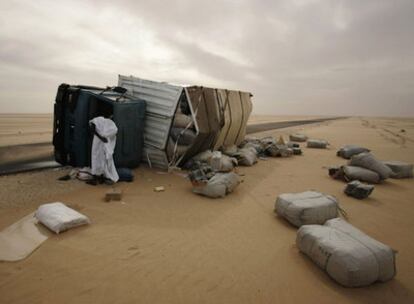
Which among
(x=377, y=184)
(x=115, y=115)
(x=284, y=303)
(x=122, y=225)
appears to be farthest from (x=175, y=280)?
(x=377, y=184)

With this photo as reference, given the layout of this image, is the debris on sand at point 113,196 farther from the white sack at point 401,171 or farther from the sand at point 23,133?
the sand at point 23,133

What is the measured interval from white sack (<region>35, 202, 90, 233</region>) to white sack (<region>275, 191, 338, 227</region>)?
10.4 feet

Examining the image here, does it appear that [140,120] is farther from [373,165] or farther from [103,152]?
[373,165]

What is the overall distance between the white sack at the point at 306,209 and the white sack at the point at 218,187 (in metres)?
1.37

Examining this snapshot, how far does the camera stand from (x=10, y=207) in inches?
189

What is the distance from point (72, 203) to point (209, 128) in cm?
468

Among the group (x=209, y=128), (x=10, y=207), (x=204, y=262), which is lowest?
(x=10, y=207)

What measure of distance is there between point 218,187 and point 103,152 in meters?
2.82

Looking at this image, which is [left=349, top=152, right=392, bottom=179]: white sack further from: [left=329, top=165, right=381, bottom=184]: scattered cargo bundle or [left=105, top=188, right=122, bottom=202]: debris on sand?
[left=105, top=188, right=122, bottom=202]: debris on sand

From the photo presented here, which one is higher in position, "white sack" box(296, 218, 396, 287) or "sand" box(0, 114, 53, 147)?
"white sack" box(296, 218, 396, 287)

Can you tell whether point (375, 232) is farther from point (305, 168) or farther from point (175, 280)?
point (305, 168)

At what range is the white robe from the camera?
21.0 feet

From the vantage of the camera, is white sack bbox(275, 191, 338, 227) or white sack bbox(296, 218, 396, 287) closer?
white sack bbox(296, 218, 396, 287)

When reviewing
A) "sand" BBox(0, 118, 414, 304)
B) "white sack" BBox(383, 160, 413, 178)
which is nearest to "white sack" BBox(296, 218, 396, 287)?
"sand" BBox(0, 118, 414, 304)
